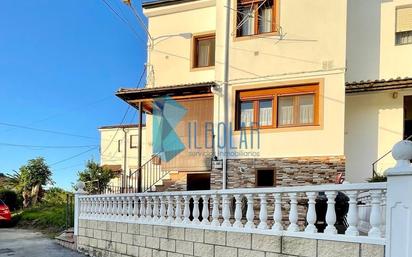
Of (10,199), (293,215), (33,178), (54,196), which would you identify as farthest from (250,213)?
(33,178)

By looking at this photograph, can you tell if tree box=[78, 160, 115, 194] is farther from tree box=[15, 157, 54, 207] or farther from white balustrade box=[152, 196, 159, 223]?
white balustrade box=[152, 196, 159, 223]

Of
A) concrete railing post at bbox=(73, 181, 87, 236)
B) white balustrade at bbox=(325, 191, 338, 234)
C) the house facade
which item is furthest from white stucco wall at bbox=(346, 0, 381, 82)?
concrete railing post at bbox=(73, 181, 87, 236)

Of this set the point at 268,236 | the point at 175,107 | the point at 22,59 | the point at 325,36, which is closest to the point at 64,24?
the point at 22,59

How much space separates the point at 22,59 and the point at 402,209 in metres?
20.5

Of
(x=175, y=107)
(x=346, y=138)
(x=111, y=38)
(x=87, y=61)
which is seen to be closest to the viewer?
(x=346, y=138)

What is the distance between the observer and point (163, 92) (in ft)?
42.4

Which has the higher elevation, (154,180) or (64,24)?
(64,24)

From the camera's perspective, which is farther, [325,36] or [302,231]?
[325,36]

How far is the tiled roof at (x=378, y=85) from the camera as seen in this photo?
34.5 feet

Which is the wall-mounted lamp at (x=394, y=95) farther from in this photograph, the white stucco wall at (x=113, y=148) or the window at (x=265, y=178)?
the white stucco wall at (x=113, y=148)

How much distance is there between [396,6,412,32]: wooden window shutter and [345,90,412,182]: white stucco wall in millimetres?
1876

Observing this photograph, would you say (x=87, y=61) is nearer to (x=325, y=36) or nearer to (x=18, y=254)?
(x=18, y=254)

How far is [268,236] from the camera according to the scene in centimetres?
549

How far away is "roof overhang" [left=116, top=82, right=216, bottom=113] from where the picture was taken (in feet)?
40.2
